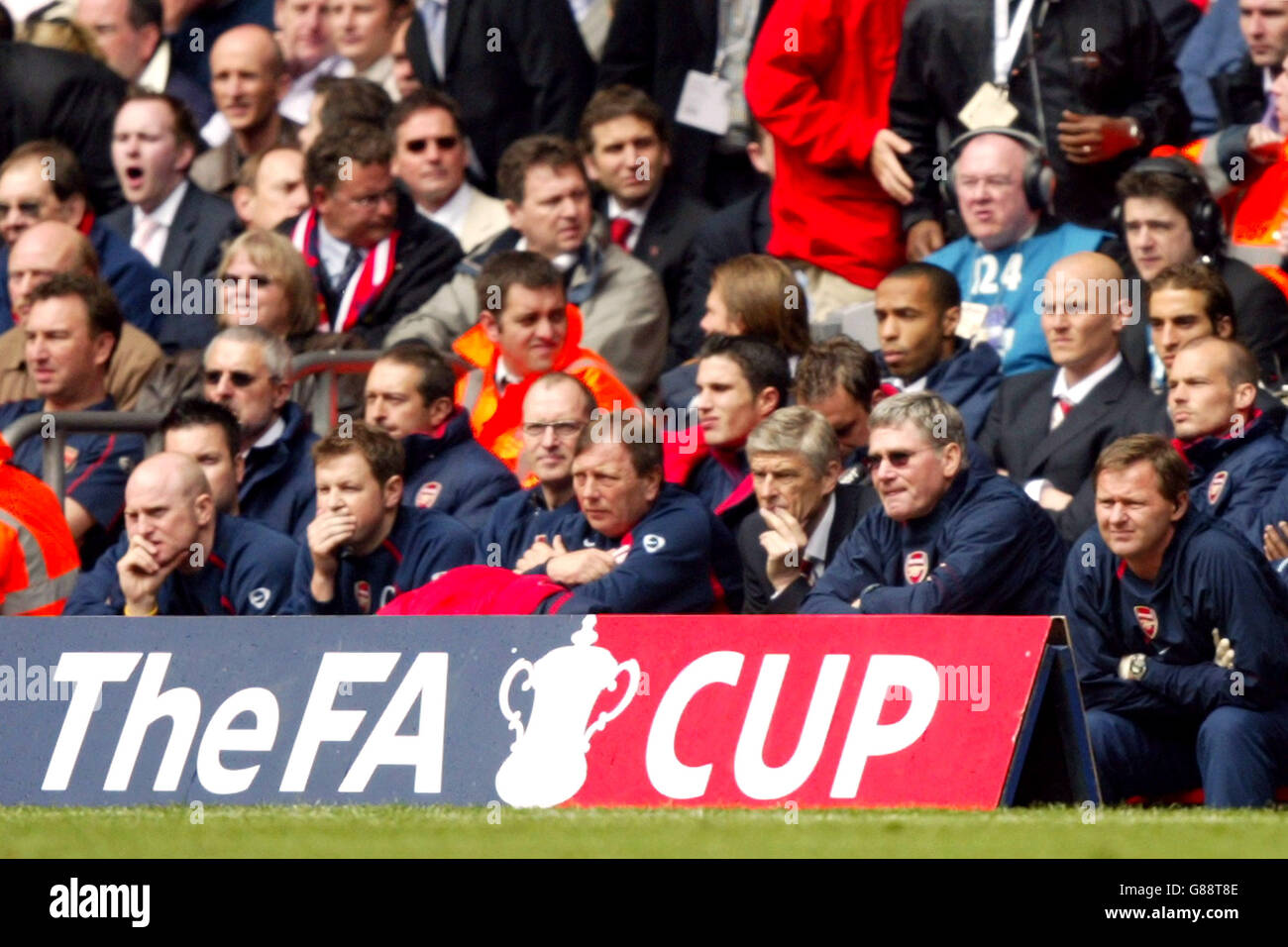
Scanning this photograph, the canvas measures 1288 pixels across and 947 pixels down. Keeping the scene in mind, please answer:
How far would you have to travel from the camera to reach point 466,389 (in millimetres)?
11055

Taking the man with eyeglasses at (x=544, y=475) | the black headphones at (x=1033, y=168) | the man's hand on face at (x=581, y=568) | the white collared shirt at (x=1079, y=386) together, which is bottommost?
the man's hand on face at (x=581, y=568)

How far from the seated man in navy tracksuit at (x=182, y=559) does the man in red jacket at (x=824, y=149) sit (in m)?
2.79

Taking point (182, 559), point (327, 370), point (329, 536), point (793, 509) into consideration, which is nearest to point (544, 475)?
point (329, 536)

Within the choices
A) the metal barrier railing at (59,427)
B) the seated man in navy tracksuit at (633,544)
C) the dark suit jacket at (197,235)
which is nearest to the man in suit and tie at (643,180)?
the dark suit jacket at (197,235)

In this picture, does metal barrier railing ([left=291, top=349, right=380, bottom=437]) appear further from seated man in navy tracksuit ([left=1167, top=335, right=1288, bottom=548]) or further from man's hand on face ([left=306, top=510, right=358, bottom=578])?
seated man in navy tracksuit ([left=1167, top=335, right=1288, bottom=548])

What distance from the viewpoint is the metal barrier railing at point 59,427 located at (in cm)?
1037

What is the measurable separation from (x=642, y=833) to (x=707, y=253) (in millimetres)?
4774

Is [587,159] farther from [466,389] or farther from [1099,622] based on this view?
[1099,622]

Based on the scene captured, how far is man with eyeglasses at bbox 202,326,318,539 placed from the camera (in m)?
10.4

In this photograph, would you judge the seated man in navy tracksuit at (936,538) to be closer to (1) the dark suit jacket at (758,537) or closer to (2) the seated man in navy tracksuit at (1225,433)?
(1) the dark suit jacket at (758,537)

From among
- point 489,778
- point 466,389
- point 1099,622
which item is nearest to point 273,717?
point 489,778

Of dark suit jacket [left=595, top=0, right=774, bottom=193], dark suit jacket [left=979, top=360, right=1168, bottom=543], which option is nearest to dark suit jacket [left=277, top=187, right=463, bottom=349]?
dark suit jacket [left=595, top=0, right=774, bottom=193]

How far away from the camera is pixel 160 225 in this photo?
12.6 metres

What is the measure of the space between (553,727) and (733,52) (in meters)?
5.24
